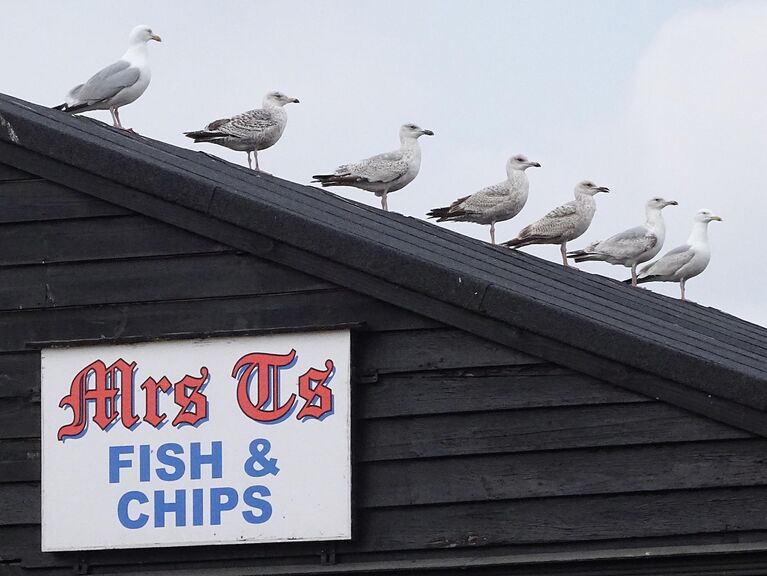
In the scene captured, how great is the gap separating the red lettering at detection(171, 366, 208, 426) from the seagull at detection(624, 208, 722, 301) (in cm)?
1096

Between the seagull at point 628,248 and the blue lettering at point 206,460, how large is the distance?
10426mm

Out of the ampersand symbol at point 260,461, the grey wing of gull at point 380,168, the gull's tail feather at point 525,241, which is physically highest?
the grey wing of gull at point 380,168

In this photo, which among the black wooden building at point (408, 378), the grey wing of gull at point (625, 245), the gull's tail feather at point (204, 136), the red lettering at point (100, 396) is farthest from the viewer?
the grey wing of gull at point (625, 245)

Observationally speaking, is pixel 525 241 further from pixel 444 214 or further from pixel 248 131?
pixel 248 131

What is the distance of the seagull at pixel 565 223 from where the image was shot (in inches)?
639

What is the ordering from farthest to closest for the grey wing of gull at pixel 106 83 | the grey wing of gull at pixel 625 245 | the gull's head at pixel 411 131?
the grey wing of gull at pixel 625 245 < the gull's head at pixel 411 131 < the grey wing of gull at pixel 106 83

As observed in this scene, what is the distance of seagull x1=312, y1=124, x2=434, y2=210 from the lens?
47.4 feet

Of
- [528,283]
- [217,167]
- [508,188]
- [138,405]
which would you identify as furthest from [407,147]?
[138,405]

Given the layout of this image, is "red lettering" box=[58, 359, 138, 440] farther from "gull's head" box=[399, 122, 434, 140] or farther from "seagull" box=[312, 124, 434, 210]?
"gull's head" box=[399, 122, 434, 140]

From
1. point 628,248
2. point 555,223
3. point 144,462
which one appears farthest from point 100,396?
point 628,248

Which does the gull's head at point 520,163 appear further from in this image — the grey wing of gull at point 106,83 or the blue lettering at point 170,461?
the blue lettering at point 170,461

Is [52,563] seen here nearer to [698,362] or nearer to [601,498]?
[601,498]

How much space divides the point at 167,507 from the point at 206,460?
278 mm

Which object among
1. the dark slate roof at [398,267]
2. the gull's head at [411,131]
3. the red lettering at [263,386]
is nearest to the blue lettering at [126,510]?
the red lettering at [263,386]
